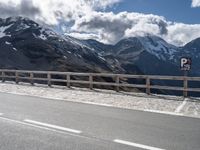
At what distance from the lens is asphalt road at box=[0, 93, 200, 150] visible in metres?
7.68

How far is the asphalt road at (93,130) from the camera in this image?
768cm

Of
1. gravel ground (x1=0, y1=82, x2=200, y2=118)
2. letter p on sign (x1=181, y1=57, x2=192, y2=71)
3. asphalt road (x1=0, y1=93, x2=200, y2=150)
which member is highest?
letter p on sign (x1=181, y1=57, x2=192, y2=71)

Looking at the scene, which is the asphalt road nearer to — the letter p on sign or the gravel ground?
the gravel ground

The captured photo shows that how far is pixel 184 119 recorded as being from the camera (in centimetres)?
1127

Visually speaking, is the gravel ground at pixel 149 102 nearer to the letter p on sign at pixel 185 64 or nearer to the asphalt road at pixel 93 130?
the asphalt road at pixel 93 130

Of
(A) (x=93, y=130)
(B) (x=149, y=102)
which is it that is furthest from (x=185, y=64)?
(A) (x=93, y=130)

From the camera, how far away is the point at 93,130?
9.11 meters

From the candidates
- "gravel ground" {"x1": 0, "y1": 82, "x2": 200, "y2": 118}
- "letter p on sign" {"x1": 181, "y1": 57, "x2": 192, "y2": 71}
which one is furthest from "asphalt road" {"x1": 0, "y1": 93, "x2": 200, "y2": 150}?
"letter p on sign" {"x1": 181, "y1": 57, "x2": 192, "y2": 71}

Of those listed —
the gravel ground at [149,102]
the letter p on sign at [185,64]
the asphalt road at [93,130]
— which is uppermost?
the letter p on sign at [185,64]

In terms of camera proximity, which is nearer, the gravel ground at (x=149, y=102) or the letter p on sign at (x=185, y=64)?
the gravel ground at (x=149, y=102)

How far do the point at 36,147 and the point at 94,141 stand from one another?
50.9 inches

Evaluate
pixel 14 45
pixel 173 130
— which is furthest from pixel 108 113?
pixel 14 45

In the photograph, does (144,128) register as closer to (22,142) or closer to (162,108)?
(22,142)

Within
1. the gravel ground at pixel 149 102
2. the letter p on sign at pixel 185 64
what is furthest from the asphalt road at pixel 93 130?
the letter p on sign at pixel 185 64
